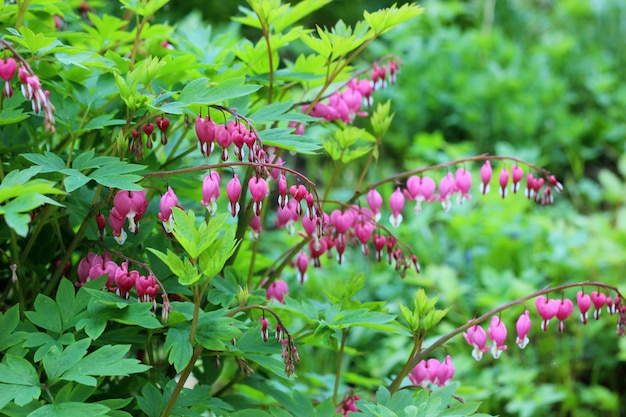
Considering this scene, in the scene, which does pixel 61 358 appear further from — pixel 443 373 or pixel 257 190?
pixel 443 373

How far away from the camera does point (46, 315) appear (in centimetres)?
154

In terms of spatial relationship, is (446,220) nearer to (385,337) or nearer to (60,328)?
(385,337)

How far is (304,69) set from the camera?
6.48ft

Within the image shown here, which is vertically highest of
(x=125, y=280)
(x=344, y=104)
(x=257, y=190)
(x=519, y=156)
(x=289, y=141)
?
(x=519, y=156)

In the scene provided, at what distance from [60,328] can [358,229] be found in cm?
76

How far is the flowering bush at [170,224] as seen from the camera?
146 centimetres

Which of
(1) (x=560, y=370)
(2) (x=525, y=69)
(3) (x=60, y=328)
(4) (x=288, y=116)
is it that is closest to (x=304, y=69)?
(4) (x=288, y=116)

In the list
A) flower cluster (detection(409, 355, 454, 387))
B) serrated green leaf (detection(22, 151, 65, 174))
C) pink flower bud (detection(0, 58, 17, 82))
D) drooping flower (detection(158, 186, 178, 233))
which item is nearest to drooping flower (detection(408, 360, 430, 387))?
flower cluster (detection(409, 355, 454, 387))

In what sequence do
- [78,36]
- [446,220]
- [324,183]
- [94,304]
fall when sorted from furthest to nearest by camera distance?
[324,183] < [446,220] < [78,36] < [94,304]

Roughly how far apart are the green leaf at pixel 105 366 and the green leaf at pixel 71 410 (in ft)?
0.16

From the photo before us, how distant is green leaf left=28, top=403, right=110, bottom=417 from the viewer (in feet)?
4.38

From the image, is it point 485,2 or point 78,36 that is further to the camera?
point 485,2

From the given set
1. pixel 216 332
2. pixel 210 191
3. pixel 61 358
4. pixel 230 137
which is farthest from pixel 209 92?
pixel 61 358

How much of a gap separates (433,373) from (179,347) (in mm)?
682
